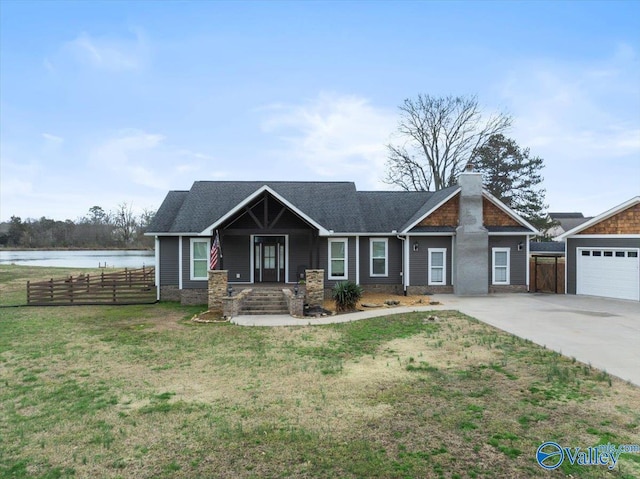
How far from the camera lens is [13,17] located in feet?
48.6

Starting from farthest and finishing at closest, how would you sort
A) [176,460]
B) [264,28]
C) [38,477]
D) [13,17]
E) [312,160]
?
[312,160], [264,28], [13,17], [176,460], [38,477]

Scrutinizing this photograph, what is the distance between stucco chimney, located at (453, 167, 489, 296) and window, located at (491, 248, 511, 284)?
0.69m

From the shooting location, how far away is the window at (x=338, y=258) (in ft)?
59.2

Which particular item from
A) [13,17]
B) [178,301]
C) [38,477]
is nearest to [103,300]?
[178,301]

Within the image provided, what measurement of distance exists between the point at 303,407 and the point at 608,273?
16.4 m

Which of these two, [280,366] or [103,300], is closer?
[280,366]

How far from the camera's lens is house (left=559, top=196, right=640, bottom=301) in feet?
51.4

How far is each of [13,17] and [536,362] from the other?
20277 mm

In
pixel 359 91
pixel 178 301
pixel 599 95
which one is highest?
pixel 359 91

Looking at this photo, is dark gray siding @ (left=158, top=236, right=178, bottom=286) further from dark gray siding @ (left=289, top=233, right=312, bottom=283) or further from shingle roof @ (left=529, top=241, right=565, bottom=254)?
shingle roof @ (left=529, top=241, right=565, bottom=254)

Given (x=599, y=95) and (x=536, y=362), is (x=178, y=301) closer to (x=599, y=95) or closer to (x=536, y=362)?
(x=536, y=362)

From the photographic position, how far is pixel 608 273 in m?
16.4

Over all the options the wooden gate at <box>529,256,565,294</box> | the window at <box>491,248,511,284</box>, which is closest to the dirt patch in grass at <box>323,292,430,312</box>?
the window at <box>491,248,511,284</box>

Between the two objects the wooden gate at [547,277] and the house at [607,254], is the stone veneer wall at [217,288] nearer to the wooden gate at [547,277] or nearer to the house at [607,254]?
the wooden gate at [547,277]
